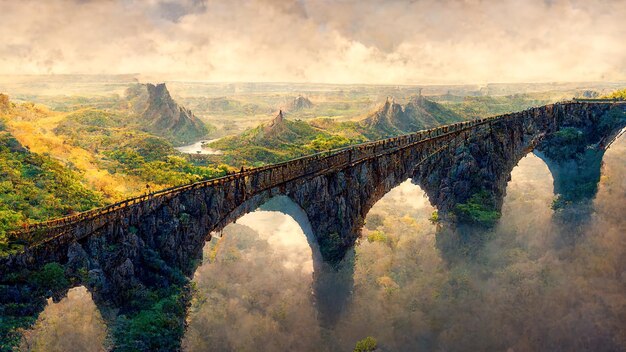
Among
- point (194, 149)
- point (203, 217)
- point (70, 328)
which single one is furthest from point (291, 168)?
point (194, 149)

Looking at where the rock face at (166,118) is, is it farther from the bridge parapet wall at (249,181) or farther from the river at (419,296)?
the bridge parapet wall at (249,181)

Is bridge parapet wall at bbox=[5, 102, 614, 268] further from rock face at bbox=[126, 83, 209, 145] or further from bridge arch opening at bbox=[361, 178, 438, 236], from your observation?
rock face at bbox=[126, 83, 209, 145]

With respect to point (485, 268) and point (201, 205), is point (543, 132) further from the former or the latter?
point (201, 205)

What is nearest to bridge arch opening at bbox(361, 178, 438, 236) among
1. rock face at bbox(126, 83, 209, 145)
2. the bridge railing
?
the bridge railing

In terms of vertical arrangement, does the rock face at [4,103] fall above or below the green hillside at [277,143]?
above

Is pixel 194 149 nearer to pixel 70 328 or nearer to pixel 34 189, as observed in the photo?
pixel 34 189

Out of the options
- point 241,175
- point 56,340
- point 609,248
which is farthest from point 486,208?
point 56,340

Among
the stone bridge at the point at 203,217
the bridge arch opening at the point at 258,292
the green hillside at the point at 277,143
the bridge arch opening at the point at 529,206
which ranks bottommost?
the bridge arch opening at the point at 258,292

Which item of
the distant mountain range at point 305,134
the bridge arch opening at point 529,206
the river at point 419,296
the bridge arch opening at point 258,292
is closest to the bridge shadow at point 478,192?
the river at point 419,296
